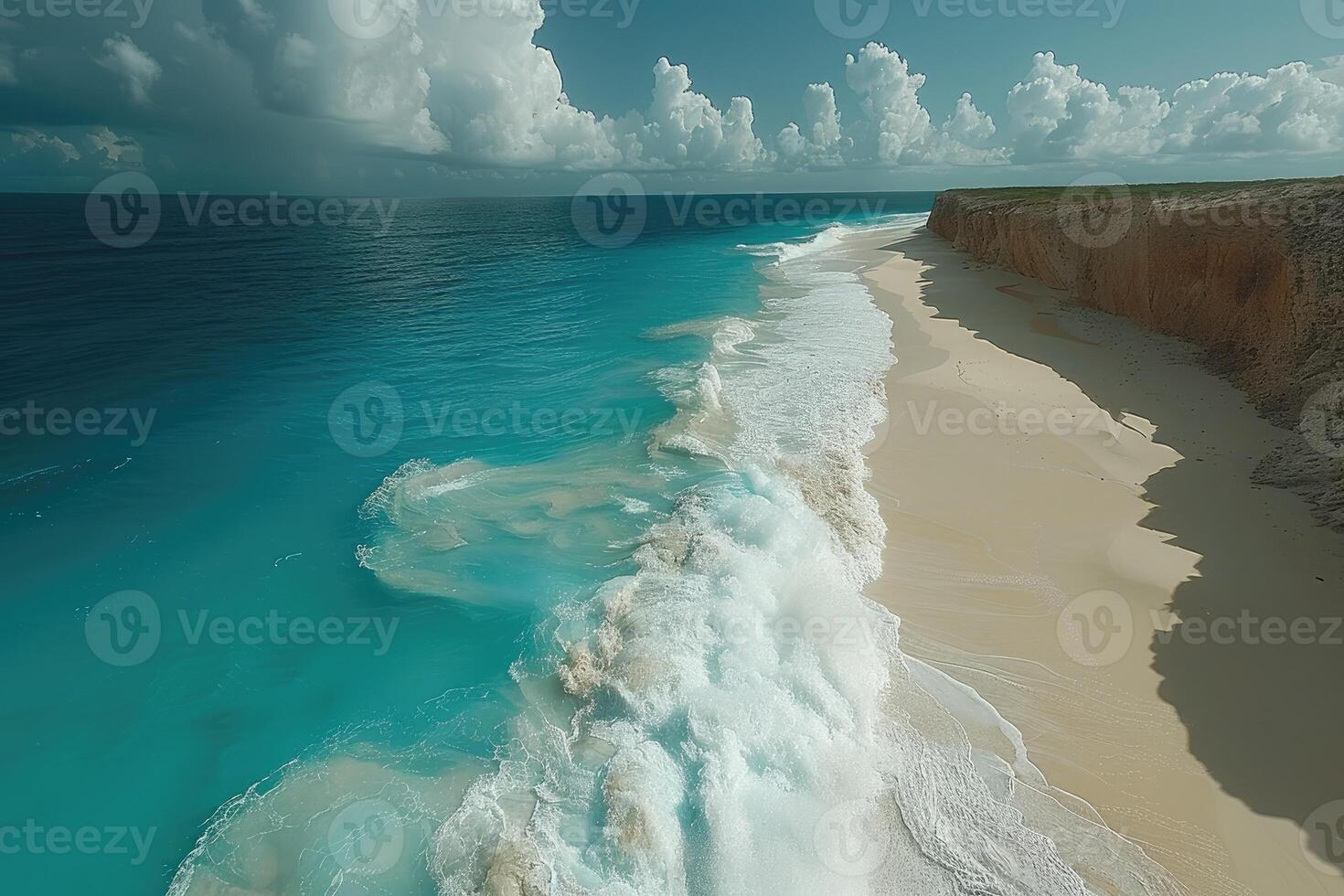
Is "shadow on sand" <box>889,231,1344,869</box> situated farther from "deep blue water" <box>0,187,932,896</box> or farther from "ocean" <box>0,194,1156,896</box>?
"deep blue water" <box>0,187,932,896</box>

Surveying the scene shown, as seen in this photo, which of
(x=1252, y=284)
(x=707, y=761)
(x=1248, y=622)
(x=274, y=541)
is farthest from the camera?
(x=1252, y=284)

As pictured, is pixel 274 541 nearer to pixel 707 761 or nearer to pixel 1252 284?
pixel 707 761

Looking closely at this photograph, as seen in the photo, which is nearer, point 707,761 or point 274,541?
point 707,761

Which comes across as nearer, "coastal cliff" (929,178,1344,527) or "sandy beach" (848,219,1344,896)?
"sandy beach" (848,219,1344,896)

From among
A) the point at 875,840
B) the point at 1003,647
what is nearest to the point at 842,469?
the point at 1003,647

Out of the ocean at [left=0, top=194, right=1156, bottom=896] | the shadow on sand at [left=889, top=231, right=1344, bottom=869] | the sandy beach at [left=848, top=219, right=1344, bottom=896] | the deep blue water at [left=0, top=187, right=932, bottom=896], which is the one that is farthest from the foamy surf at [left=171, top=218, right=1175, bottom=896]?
the shadow on sand at [left=889, top=231, right=1344, bottom=869]

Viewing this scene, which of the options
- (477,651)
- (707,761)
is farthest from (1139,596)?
(477,651)
